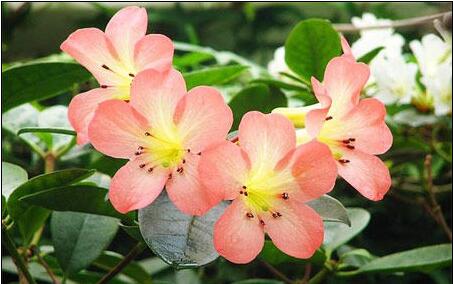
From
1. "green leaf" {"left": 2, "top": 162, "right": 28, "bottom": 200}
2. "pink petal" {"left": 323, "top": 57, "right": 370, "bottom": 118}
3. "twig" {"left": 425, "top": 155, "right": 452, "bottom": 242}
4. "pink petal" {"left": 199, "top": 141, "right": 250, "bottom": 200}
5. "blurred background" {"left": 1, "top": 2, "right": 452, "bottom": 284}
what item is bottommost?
"blurred background" {"left": 1, "top": 2, "right": 452, "bottom": 284}

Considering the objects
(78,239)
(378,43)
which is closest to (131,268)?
(78,239)

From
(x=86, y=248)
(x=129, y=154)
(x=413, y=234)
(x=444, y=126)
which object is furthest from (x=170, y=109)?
(x=413, y=234)

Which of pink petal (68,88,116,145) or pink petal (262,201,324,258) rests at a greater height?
pink petal (68,88,116,145)

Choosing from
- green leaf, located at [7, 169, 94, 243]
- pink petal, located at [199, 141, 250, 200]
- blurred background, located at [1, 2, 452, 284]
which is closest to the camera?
pink petal, located at [199, 141, 250, 200]

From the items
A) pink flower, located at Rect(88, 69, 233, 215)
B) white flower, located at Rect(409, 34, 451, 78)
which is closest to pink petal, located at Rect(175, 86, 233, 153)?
pink flower, located at Rect(88, 69, 233, 215)

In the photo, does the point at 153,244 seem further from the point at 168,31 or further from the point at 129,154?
the point at 168,31

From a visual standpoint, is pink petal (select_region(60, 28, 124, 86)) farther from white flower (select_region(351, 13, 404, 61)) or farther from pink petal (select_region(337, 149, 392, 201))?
white flower (select_region(351, 13, 404, 61))

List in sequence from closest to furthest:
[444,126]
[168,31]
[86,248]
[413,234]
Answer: [86,248], [444,126], [413,234], [168,31]
